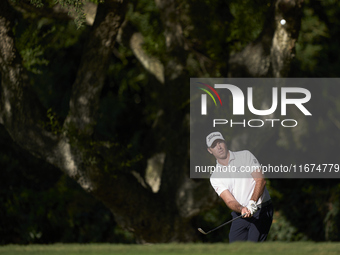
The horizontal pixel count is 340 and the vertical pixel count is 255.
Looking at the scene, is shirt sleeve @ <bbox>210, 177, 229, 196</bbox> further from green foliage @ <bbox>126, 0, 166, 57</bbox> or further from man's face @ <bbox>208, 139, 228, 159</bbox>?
green foliage @ <bbox>126, 0, 166, 57</bbox>

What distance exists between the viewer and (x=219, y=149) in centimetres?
709

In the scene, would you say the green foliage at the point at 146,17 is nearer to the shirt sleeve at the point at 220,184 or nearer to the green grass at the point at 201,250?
the shirt sleeve at the point at 220,184

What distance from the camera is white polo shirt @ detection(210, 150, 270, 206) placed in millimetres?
6543

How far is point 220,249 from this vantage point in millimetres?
5645

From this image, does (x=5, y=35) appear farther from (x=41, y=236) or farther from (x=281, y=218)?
(x=281, y=218)

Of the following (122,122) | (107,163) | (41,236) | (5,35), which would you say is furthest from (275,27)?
(41,236)

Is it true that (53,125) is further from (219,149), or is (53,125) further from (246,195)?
(246,195)

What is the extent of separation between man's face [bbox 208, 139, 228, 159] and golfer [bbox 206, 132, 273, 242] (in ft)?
0.80

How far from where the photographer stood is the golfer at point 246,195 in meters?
6.47

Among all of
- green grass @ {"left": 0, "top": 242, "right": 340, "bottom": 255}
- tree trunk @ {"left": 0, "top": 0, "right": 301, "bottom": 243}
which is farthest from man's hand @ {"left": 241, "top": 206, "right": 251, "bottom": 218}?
tree trunk @ {"left": 0, "top": 0, "right": 301, "bottom": 243}

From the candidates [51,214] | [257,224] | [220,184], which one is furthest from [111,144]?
[257,224]

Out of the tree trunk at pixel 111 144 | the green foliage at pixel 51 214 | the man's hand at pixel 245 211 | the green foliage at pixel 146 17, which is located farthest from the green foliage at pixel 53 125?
the man's hand at pixel 245 211

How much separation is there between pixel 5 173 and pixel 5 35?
5.12 meters

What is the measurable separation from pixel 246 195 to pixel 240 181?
201 mm
